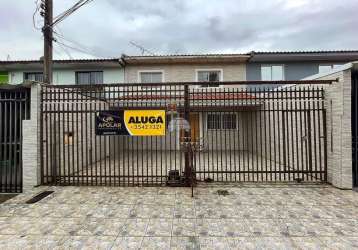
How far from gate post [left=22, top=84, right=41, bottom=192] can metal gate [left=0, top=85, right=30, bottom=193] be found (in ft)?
0.80

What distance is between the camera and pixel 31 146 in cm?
588

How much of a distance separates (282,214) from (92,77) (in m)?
12.1

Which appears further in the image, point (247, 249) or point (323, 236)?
point (323, 236)

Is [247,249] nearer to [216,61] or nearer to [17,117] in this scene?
[17,117]

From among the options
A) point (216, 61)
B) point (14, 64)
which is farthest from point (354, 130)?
point (14, 64)

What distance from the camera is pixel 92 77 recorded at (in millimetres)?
12969

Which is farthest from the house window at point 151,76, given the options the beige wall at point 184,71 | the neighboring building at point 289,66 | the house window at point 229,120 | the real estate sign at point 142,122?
the real estate sign at point 142,122

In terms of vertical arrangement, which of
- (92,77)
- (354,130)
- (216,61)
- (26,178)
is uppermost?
(216,61)

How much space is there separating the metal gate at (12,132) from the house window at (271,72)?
11.5 m

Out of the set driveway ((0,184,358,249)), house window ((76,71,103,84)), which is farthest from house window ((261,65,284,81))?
house window ((76,71,103,84))

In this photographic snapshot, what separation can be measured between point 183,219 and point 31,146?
178 inches

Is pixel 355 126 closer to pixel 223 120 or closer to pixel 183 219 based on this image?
pixel 183 219

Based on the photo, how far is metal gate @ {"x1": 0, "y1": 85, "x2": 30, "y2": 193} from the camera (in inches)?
235

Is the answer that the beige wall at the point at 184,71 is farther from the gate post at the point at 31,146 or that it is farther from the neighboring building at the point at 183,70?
the gate post at the point at 31,146
